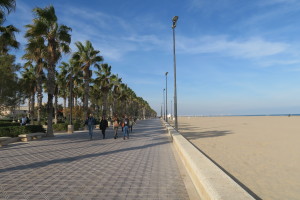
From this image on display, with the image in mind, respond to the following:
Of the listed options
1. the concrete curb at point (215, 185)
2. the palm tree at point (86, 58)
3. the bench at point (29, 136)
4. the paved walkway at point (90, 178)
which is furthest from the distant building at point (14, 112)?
the concrete curb at point (215, 185)

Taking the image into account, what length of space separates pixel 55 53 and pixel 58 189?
50.7ft

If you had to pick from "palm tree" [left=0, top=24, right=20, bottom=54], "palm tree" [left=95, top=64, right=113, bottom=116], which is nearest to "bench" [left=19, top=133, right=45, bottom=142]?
"palm tree" [left=0, top=24, right=20, bottom=54]

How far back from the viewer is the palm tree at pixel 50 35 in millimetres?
18453

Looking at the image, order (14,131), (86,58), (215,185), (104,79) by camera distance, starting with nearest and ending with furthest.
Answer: (215,185) < (14,131) < (86,58) < (104,79)

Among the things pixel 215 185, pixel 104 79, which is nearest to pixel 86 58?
pixel 104 79

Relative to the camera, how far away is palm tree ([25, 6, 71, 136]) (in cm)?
1845

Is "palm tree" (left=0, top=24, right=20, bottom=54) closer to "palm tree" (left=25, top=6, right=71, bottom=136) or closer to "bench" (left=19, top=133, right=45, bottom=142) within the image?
"palm tree" (left=25, top=6, right=71, bottom=136)

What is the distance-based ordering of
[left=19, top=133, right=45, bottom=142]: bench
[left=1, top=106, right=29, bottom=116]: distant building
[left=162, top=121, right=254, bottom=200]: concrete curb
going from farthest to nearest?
[left=1, top=106, right=29, bottom=116]: distant building
[left=19, top=133, right=45, bottom=142]: bench
[left=162, top=121, right=254, bottom=200]: concrete curb

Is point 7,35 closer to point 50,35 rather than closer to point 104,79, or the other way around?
point 50,35

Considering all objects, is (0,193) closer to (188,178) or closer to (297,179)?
(188,178)

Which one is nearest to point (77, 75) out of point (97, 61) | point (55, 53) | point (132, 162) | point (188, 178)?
point (97, 61)

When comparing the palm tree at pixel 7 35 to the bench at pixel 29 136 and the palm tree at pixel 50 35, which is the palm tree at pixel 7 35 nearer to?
the palm tree at pixel 50 35

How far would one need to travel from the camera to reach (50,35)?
18.9m

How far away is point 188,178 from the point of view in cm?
677
